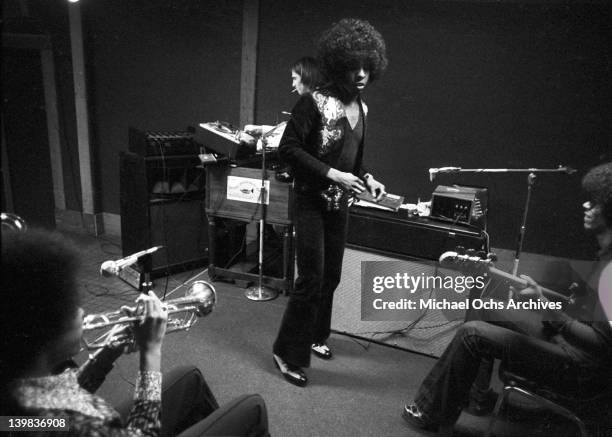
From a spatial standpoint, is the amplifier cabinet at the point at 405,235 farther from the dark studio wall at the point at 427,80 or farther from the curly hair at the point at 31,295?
the curly hair at the point at 31,295

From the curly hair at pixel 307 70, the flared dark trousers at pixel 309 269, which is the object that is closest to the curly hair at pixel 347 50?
the flared dark trousers at pixel 309 269

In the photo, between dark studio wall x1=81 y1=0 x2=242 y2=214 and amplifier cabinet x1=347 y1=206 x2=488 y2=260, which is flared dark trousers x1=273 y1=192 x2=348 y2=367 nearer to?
amplifier cabinet x1=347 y1=206 x2=488 y2=260

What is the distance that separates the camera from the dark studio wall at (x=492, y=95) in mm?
3064

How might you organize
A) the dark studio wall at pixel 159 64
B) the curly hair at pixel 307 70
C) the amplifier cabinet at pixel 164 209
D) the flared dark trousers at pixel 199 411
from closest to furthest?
the flared dark trousers at pixel 199 411
the curly hair at pixel 307 70
the amplifier cabinet at pixel 164 209
the dark studio wall at pixel 159 64

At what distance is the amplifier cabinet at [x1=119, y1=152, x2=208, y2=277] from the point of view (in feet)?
10.6

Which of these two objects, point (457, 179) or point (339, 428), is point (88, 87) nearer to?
point (457, 179)

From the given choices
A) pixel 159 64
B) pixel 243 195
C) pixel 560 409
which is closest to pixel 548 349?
pixel 560 409

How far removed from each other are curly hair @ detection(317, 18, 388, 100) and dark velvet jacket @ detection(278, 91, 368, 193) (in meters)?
0.12

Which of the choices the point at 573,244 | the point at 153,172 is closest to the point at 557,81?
the point at 573,244

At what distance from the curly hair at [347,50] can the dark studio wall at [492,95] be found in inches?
57.1

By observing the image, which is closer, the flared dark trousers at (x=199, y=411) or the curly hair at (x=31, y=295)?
the curly hair at (x=31, y=295)

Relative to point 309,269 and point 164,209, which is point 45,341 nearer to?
point 309,269

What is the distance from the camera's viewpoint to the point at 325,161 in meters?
2.08

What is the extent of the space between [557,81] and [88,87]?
12.7 ft
